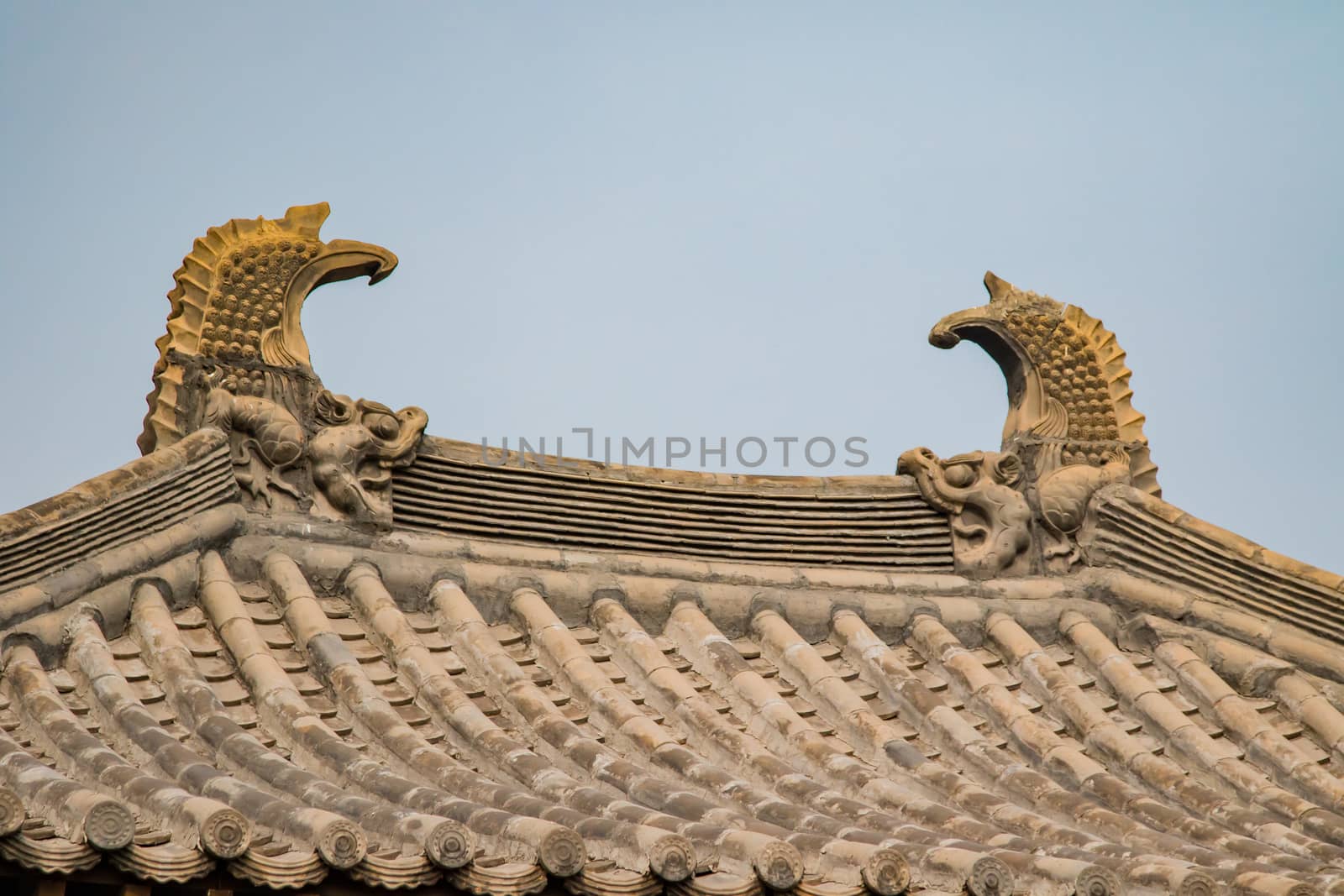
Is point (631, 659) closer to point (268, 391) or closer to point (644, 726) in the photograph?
point (644, 726)

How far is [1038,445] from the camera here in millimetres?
10516

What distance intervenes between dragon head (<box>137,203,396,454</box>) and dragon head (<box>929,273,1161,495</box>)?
3.34 meters

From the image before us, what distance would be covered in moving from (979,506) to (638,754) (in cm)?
290

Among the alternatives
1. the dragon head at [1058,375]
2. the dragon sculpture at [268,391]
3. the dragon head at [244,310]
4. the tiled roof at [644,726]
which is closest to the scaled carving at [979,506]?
the tiled roof at [644,726]

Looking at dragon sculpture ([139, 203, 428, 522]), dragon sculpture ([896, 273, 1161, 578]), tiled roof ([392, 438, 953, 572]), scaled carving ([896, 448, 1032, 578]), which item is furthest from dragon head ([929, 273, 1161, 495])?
dragon sculpture ([139, 203, 428, 522])

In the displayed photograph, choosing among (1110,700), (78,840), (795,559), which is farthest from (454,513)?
(78,840)

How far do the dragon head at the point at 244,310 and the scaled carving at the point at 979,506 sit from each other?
305 cm

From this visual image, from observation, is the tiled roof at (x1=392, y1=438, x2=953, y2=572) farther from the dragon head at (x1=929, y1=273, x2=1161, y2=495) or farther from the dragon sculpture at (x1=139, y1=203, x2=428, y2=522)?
the dragon head at (x1=929, y1=273, x2=1161, y2=495)


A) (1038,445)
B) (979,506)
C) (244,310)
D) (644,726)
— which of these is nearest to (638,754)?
(644,726)

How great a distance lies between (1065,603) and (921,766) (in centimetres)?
202

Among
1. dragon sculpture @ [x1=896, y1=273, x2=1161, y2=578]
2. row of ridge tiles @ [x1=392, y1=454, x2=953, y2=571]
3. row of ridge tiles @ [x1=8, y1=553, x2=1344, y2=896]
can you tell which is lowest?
row of ridge tiles @ [x1=8, y1=553, x2=1344, y2=896]

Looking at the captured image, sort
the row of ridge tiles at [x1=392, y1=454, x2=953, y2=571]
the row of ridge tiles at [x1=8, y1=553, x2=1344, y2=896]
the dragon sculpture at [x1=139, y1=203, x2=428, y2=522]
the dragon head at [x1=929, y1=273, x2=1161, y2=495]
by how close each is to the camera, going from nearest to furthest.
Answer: the row of ridge tiles at [x1=8, y1=553, x2=1344, y2=896], the dragon sculpture at [x1=139, y1=203, x2=428, y2=522], the row of ridge tiles at [x1=392, y1=454, x2=953, y2=571], the dragon head at [x1=929, y1=273, x2=1161, y2=495]

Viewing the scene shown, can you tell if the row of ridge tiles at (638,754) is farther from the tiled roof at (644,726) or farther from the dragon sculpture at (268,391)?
the dragon sculpture at (268,391)

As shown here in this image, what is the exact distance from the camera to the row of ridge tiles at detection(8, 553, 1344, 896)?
634 cm
